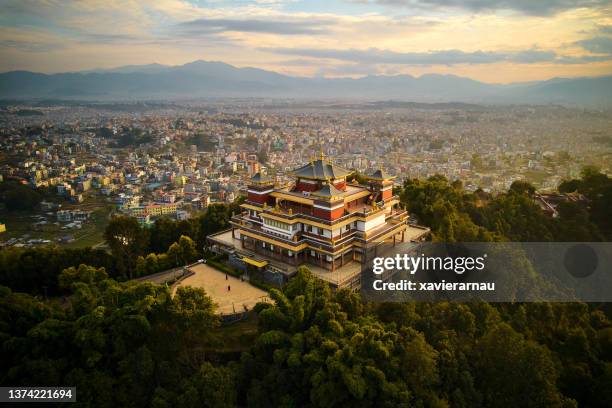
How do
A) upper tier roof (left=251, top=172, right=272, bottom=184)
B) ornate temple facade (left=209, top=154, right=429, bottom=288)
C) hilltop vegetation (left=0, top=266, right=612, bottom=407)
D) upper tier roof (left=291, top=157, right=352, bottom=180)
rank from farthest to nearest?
upper tier roof (left=251, top=172, right=272, bottom=184) → upper tier roof (left=291, top=157, right=352, bottom=180) → ornate temple facade (left=209, top=154, right=429, bottom=288) → hilltop vegetation (left=0, top=266, right=612, bottom=407)

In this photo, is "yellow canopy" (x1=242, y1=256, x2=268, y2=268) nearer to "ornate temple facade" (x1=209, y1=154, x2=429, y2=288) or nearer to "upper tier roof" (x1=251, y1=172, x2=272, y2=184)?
"ornate temple facade" (x1=209, y1=154, x2=429, y2=288)

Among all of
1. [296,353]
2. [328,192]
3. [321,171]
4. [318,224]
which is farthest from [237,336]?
[321,171]

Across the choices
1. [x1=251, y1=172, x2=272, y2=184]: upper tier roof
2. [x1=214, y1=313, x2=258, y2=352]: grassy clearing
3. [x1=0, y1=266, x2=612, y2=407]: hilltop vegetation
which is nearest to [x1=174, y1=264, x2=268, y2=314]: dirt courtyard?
[x1=214, y1=313, x2=258, y2=352]: grassy clearing

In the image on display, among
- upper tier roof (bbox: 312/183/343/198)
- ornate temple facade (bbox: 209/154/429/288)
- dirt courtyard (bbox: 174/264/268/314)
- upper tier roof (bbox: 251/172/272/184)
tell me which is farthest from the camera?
upper tier roof (bbox: 251/172/272/184)

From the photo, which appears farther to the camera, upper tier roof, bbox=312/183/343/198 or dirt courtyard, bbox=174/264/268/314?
upper tier roof, bbox=312/183/343/198

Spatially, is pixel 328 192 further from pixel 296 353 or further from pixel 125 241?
pixel 125 241

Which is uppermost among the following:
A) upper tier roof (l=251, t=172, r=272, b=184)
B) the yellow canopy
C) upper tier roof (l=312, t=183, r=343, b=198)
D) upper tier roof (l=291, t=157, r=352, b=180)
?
upper tier roof (l=291, t=157, r=352, b=180)
